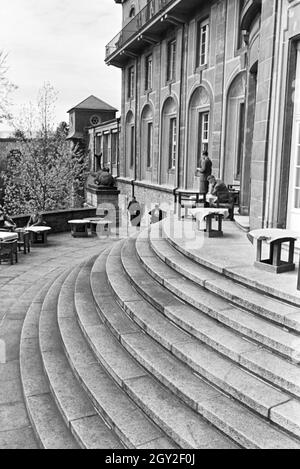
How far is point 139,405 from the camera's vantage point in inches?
159

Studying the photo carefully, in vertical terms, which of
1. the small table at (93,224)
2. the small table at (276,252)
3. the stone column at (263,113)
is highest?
the stone column at (263,113)

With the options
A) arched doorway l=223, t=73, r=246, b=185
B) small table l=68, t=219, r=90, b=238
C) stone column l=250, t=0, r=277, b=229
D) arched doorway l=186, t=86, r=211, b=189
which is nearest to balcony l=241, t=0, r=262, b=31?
stone column l=250, t=0, r=277, b=229

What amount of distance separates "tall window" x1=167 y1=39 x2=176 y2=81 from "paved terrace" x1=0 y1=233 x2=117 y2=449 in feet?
32.7

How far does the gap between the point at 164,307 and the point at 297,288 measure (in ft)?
5.08

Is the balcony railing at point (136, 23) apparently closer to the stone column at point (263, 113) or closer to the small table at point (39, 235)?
the small table at point (39, 235)

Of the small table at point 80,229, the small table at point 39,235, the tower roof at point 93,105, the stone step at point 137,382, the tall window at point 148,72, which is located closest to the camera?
the stone step at point 137,382

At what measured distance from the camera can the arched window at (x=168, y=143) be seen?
2203 cm

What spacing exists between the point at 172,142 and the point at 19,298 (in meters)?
15.6

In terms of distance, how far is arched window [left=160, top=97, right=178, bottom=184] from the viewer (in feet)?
72.3

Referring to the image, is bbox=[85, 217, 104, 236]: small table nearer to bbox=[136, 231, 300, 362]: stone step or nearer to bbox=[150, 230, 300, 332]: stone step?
bbox=[150, 230, 300, 332]: stone step

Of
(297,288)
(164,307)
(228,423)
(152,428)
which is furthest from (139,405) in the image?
(297,288)

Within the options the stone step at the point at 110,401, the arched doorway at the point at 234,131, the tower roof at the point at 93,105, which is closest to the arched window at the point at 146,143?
the arched doorway at the point at 234,131

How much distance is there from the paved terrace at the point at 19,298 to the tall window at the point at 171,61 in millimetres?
9975
